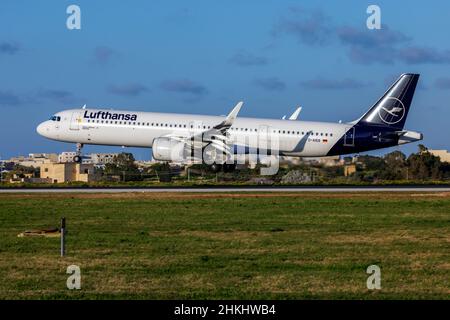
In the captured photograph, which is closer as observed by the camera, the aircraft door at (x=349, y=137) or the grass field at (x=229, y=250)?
the grass field at (x=229, y=250)

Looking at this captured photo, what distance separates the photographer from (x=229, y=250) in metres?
24.5

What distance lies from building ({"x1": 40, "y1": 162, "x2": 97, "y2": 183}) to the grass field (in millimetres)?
38457

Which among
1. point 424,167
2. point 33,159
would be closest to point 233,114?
point 424,167

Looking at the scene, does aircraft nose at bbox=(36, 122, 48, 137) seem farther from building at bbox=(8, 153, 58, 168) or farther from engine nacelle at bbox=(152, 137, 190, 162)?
building at bbox=(8, 153, 58, 168)

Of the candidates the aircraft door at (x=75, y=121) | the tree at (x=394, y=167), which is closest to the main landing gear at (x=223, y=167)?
the aircraft door at (x=75, y=121)

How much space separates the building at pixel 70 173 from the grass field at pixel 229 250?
126ft

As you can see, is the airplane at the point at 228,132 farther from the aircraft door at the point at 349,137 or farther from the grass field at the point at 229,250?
the grass field at the point at 229,250

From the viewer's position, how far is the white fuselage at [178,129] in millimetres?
63969

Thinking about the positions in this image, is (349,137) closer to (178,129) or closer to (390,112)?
(390,112)

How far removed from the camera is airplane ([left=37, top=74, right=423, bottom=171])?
63.5 m

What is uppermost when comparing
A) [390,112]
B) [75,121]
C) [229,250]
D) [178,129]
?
[390,112]

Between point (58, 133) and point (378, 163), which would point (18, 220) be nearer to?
point (58, 133)

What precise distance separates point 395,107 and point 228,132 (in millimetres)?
13730

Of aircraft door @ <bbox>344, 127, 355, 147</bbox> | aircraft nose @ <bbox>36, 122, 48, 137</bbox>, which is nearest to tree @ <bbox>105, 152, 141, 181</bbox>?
aircraft nose @ <bbox>36, 122, 48, 137</bbox>
